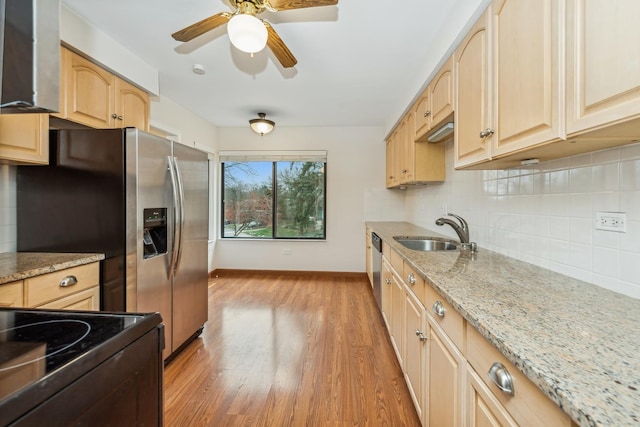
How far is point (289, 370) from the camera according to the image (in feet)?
6.64

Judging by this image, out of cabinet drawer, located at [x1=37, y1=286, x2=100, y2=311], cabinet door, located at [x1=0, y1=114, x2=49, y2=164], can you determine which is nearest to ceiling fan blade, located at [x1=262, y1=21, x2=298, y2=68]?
cabinet door, located at [x1=0, y1=114, x2=49, y2=164]

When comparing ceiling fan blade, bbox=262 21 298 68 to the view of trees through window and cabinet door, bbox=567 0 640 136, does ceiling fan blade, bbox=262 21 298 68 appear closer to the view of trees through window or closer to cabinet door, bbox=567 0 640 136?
cabinet door, bbox=567 0 640 136

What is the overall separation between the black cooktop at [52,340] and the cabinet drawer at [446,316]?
101cm

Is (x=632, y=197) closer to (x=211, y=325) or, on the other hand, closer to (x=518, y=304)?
(x=518, y=304)

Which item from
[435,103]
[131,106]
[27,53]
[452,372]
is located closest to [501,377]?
[452,372]

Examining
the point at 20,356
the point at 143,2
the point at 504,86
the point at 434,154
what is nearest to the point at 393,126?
the point at 434,154

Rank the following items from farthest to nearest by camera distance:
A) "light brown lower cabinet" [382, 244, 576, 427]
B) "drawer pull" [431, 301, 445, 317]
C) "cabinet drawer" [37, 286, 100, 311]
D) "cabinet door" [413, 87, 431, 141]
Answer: "cabinet door" [413, 87, 431, 141] < "cabinet drawer" [37, 286, 100, 311] < "drawer pull" [431, 301, 445, 317] < "light brown lower cabinet" [382, 244, 576, 427]

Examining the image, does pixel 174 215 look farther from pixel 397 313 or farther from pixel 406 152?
pixel 406 152

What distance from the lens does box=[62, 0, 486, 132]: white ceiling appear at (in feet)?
5.98

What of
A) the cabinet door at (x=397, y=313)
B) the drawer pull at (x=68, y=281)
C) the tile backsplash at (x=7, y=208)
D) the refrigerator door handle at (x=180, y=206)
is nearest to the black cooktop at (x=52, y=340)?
the drawer pull at (x=68, y=281)

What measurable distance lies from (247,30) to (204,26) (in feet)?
1.20

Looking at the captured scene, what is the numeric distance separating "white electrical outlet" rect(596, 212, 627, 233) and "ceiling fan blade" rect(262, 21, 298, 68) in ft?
6.27

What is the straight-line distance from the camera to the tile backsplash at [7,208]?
1.77 meters

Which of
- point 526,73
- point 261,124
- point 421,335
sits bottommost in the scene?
point 421,335
